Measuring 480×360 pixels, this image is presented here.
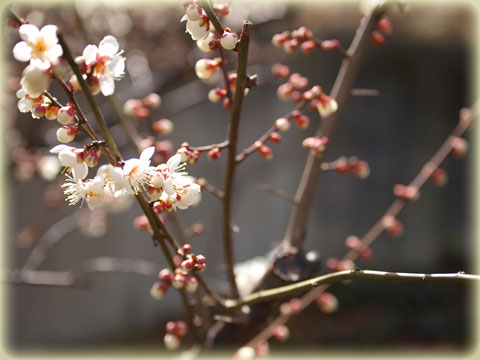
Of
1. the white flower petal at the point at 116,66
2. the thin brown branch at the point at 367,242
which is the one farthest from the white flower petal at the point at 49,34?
the thin brown branch at the point at 367,242

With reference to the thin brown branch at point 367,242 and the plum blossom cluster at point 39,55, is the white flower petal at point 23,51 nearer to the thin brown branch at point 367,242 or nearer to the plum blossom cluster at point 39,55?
the plum blossom cluster at point 39,55

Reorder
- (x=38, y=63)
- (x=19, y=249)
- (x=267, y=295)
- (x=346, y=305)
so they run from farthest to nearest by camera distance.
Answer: (x=346, y=305) < (x=19, y=249) < (x=267, y=295) < (x=38, y=63)

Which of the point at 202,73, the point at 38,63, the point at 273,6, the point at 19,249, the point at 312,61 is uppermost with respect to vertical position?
the point at 312,61

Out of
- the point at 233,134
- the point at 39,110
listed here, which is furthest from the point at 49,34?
the point at 233,134

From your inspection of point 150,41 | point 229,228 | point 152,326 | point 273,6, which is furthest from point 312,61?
point 229,228

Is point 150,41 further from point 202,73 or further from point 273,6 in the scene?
point 202,73

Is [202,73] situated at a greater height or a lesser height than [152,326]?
lesser
